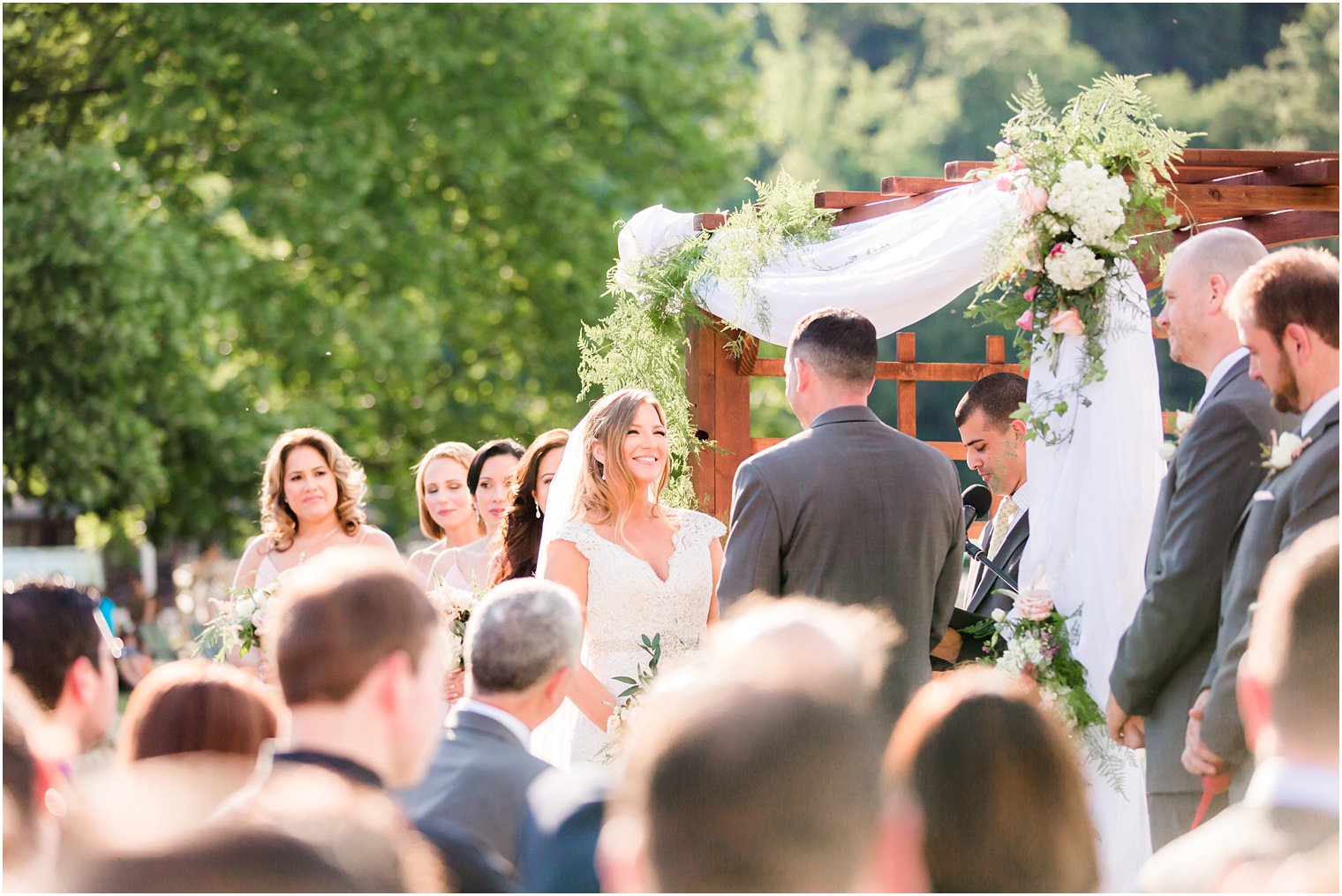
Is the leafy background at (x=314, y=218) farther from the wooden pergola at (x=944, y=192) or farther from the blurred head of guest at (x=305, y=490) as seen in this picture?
the wooden pergola at (x=944, y=192)

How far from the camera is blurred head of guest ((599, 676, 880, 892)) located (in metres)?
1.74

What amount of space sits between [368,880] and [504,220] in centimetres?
1742

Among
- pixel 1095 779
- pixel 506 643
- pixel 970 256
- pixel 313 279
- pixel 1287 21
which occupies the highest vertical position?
pixel 1287 21

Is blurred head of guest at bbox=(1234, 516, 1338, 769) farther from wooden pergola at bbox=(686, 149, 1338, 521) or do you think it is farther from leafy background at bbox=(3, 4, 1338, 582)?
leafy background at bbox=(3, 4, 1338, 582)

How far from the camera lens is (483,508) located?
7371 millimetres

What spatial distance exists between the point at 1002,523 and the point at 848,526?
171 centimetres

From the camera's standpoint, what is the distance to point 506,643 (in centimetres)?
301

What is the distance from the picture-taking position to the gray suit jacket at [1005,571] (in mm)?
5441

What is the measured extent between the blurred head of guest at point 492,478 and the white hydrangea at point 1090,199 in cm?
339

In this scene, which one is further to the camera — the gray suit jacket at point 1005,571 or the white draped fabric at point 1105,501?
the gray suit jacket at point 1005,571

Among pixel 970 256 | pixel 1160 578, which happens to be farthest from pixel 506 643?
pixel 970 256

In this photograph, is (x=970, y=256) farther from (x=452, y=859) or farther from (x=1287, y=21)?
(x=1287, y=21)

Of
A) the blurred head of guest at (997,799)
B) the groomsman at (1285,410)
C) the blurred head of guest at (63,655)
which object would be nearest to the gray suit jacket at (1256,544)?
the groomsman at (1285,410)

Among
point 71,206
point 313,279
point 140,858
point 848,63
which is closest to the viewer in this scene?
point 140,858
